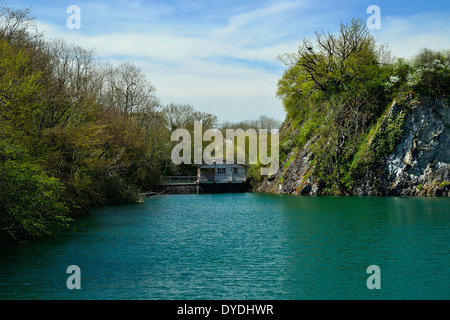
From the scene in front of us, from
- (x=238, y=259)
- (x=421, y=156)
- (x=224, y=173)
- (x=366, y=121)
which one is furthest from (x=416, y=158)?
(x=238, y=259)

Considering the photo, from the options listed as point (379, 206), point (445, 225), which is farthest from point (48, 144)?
point (379, 206)

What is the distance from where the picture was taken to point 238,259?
720 inches

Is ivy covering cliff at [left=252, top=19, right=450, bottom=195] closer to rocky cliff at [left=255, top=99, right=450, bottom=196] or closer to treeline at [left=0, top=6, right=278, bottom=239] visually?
rocky cliff at [left=255, top=99, right=450, bottom=196]

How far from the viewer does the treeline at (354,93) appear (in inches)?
2014

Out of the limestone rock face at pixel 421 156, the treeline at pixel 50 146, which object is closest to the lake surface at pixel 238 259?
the treeline at pixel 50 146

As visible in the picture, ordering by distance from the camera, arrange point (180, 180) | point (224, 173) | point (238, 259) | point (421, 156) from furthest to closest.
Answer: point (224, 173) < point (180, 180) < point (421, 156) < point (238, 259)

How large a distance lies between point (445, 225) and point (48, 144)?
23.2 m

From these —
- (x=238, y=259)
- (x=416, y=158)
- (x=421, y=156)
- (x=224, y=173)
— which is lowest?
(x=238, y=259)

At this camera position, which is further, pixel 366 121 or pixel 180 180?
pixel 180 180

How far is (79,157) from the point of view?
28.1 metres

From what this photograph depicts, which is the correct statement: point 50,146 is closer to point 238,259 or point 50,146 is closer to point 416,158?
point 238,259

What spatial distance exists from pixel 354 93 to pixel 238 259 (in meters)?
43.2

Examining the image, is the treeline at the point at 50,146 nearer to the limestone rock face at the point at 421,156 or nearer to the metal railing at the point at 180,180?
the metal railing at the point at 180,180
